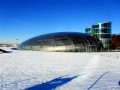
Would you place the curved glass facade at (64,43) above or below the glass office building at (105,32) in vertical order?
below

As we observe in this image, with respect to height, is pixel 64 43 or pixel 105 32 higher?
pixel 105 32

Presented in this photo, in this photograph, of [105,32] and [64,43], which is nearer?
[64,43]

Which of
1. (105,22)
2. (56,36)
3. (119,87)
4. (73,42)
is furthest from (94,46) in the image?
(119,87)

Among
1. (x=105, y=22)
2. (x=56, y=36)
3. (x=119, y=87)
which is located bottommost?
(x=119, y=87)

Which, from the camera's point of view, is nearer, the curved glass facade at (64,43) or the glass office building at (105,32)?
the curved glass facade at (64,43)

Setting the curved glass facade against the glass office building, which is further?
the glass office building

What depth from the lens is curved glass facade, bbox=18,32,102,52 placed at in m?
55.0

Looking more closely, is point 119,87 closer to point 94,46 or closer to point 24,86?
point 24,86

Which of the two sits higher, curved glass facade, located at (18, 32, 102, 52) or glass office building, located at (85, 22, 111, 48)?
glass office building, located at (85, 22, 111, 48)

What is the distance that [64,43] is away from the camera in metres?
55.5

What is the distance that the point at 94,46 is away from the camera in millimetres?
58156

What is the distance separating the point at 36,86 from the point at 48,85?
578 mm

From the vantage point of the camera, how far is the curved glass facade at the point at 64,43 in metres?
55.0

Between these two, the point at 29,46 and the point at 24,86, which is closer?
the point at 24,86
